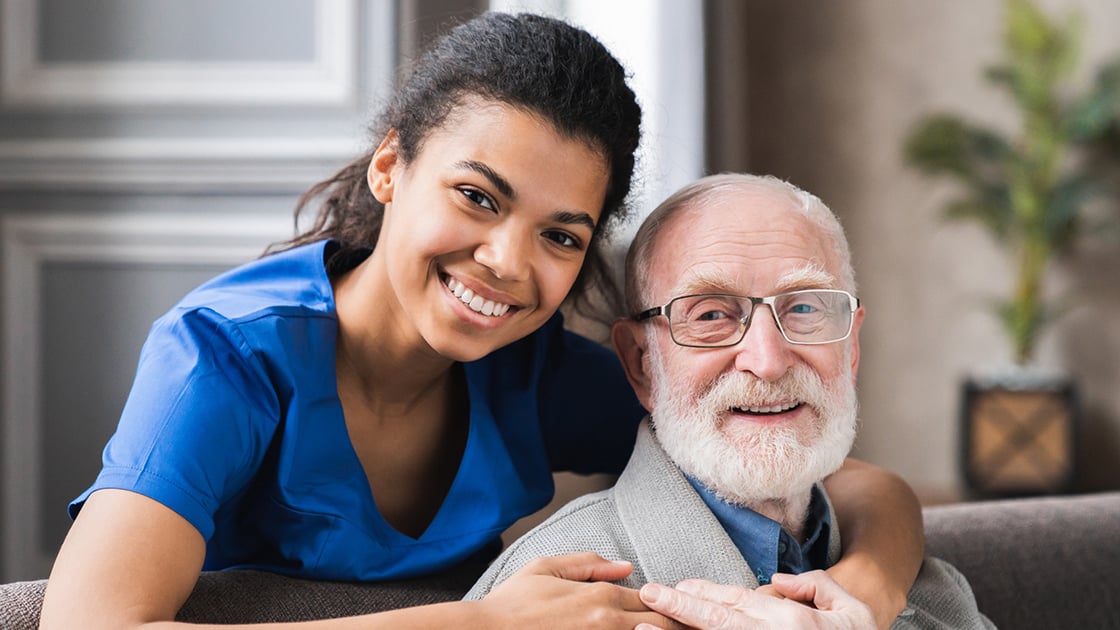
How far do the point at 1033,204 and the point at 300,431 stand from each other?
5012mm

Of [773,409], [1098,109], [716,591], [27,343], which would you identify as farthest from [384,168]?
[1098,109]

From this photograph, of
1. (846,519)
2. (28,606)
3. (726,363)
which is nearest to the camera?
(28,606)

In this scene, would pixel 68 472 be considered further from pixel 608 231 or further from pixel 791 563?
pixel 791 563

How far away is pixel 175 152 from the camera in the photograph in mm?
2656

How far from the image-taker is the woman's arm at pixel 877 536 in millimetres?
1385

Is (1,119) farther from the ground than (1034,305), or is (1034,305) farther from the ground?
(1,119)

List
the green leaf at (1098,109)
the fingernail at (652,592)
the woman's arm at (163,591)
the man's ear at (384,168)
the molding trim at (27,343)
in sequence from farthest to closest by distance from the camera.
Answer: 1. the green leaf at (1098,109)
2. the molding trim at (27,343)
3. the man's ear at (384,168)
4. the fingernail at (652,592)
5. the woman's arm at (163,591)

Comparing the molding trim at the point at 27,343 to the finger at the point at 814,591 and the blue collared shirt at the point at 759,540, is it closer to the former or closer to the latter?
the blue collared shirt at the point at 759,540

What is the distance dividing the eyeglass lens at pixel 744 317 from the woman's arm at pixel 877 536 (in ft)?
0.94

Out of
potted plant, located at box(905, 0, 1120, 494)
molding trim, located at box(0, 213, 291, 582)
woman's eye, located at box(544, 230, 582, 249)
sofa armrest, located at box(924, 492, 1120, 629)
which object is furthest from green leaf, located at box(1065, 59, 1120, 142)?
woman's eye, located at box(544, 230, 582, 249)

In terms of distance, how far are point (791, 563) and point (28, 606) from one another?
90 centimetres

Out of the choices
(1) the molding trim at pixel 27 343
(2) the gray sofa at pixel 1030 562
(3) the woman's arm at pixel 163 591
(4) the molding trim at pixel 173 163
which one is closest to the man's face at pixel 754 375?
(3) the woman's arm at pixel 163 591

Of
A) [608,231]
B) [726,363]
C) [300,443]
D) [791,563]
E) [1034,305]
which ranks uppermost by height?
[608,231]

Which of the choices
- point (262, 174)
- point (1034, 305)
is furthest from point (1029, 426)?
point (262, 174)
